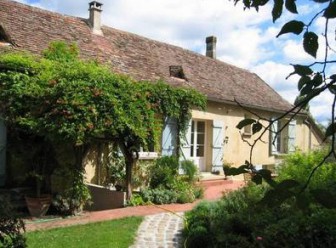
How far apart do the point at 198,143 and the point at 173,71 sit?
2730 millimetres

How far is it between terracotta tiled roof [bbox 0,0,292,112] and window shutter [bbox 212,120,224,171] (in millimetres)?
925

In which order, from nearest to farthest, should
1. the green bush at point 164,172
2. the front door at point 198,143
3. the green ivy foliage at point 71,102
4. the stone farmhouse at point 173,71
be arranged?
the green ivy foliage at point 71,102 → the green bush at point 164,172 → the stone farmhouse at point 173,71 → the front door at point 198,143

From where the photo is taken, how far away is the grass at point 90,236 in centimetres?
693

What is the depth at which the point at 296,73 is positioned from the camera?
1328mm

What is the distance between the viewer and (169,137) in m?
13.9

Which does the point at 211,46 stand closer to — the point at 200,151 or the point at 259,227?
the point at 200,151

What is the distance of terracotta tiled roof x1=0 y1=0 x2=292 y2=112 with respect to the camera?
12430 mm

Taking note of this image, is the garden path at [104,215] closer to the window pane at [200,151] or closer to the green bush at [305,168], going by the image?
the green bush at [305,168]

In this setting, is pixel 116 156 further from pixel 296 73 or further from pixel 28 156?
pixel 296 73

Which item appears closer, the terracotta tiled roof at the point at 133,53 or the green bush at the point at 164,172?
the green bush at the point at 164,172

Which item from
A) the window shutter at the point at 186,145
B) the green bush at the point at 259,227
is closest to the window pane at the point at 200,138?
the window shutter at the point at 186,145

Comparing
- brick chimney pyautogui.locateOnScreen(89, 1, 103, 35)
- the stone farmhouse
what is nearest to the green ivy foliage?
the stone farmhouse

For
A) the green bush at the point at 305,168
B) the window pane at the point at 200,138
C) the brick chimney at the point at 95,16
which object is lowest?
the green bush at the point at 305,168

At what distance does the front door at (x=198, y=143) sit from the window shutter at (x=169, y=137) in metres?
1.54
